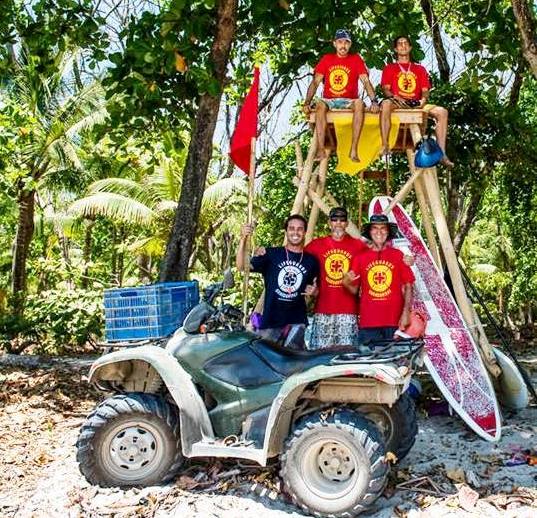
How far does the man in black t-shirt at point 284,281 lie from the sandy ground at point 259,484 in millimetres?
1106

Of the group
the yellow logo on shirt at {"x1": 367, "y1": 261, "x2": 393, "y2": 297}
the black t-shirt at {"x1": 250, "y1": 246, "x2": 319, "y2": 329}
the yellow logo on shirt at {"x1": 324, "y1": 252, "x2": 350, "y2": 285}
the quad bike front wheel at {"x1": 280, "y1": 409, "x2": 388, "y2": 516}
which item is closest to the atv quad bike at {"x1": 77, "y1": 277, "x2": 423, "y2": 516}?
the quad bike front wheel at {"x1": 280, "y1": 409, "x2": 388, "y2": 516}

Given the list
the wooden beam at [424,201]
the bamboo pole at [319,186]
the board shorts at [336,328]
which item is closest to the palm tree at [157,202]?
the bamboo pole at [319,186]

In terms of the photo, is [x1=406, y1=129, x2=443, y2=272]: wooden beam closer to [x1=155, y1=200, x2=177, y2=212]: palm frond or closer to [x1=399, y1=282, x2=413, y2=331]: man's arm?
[x1=399, y1=282, x2=413, y2=331]: man's arm

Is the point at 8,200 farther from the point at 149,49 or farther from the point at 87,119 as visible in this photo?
the point at 149,49

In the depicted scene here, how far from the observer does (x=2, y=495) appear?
4.87 m

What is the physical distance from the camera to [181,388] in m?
4.67

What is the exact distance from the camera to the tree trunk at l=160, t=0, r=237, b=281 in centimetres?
841

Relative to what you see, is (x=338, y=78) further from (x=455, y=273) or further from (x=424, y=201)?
(x=455, y=273)

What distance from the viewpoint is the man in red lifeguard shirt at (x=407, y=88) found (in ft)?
22.2

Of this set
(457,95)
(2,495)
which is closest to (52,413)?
(2,495)

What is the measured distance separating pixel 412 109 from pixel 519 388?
2.71 metres

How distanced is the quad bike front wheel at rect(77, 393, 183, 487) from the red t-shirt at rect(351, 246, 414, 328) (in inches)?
71.9

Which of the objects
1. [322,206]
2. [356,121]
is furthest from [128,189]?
[356,121]

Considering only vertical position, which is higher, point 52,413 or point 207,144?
point 207,144
